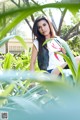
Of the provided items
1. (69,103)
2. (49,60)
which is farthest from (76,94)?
(49,60)

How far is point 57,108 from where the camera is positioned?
205 millimetres

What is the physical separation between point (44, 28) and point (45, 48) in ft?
0.60

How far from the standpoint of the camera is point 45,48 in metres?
1.75

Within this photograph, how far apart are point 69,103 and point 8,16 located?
0.25 ft

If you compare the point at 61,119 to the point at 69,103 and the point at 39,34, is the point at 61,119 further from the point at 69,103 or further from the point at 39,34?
the point at 39,34

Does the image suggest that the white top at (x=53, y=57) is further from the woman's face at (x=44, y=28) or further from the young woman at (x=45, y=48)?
the woman's face at (x=44, y=28)

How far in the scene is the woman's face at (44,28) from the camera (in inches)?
72.9

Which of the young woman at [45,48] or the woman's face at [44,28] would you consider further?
the woman's face at [44,28]

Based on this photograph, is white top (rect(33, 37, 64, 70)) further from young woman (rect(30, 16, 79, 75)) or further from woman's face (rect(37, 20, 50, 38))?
woman's face (rect(37, 20, 50, 38))

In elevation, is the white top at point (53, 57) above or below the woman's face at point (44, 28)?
below

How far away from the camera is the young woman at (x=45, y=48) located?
1627 mm

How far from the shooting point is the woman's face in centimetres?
185

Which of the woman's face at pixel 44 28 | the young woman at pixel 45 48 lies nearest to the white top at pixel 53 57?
the young woman at pixel 45 48

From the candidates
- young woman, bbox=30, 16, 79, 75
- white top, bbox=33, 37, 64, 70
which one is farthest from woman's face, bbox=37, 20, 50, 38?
white top, bbox=33, 37, 64, 70
